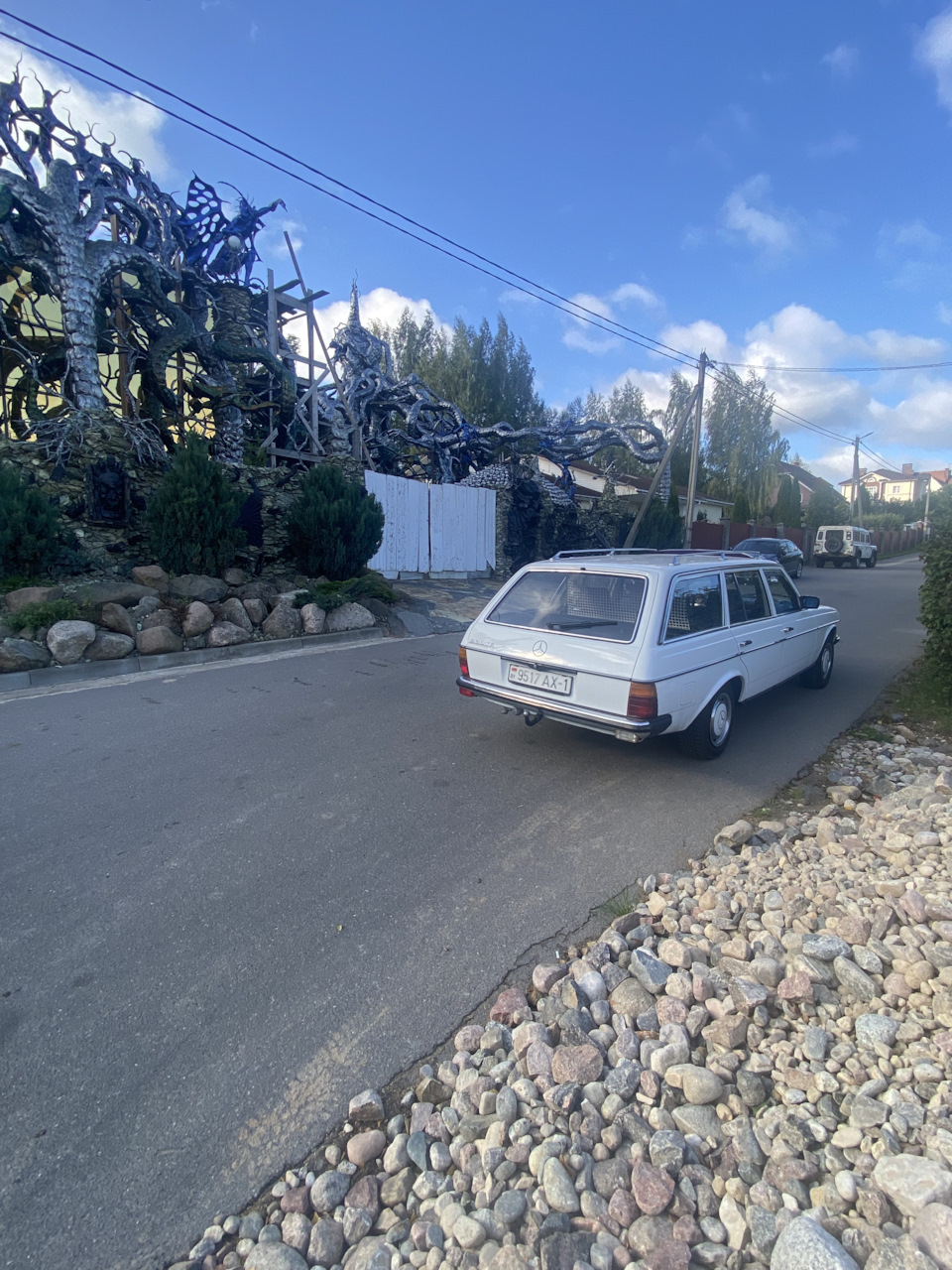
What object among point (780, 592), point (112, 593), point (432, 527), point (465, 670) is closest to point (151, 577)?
point (112, 593)

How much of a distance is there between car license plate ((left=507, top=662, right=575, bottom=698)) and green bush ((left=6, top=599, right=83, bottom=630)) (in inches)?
247

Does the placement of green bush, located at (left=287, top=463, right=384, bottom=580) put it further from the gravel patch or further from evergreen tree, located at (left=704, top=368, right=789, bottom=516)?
evergreen tree, located at (left=704, top=368, right=789, bottom=516)

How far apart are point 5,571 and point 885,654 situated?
12765mm

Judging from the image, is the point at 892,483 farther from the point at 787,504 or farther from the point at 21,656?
the point at 21,656

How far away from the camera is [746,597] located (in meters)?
5.73

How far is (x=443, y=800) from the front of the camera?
4398 millimetres

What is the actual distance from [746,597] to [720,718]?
1.19 metres

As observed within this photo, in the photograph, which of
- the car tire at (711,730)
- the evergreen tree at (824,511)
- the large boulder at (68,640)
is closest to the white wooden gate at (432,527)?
the large boulder at (68,640)

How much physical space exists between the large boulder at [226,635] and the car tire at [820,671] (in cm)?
733

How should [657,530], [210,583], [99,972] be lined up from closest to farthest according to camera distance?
[99,972] → [210,583] → [657,530]

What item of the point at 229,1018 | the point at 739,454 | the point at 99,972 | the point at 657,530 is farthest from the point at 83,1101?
the point at 739,454

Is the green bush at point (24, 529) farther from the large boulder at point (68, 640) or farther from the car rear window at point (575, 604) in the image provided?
the car rear window at point (575, 604)

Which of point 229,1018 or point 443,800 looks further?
point 443,800

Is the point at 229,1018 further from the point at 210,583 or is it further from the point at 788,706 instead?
the point at 210,583
